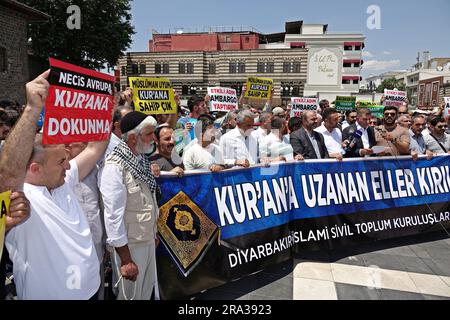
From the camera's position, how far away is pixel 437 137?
19.8 ft

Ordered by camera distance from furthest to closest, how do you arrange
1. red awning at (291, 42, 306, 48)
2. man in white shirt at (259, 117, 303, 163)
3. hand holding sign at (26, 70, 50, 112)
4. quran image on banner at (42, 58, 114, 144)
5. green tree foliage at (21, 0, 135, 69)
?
red awning at (291, 42, 306, 48)
green tree foliage at (21, 0, 135, 69)
man in white shirt at (259, 117, 303, 163)
quran image on banner at (42, 58, 114, 144)
hand holding sign at (26, 70, 50, 112)

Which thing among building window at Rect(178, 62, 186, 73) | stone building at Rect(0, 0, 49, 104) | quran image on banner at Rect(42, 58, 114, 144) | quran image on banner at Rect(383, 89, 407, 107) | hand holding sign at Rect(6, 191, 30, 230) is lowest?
hand holding sign at Rect(6, 191, 30, 230)

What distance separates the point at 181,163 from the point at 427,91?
80.8 m

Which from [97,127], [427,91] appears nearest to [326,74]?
[427,91]

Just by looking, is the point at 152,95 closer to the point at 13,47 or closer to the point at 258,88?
the point at 258,88

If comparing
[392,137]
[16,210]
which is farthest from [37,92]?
[392,137]

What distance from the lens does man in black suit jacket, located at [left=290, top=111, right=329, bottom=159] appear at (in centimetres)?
495

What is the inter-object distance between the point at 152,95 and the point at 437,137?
5226mm

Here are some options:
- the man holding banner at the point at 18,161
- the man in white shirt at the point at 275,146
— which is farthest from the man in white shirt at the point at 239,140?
the man holding banner at the point at 18,161

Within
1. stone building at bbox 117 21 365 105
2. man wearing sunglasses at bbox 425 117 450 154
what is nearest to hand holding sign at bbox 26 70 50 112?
man wearing sunglasses at bbox 425 117 450 154

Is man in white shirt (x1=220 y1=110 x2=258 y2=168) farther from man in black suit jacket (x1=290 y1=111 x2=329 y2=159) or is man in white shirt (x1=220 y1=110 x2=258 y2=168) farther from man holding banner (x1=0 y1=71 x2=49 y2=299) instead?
man holding banner (x1=0 y1=71 x2=49 y2=299)

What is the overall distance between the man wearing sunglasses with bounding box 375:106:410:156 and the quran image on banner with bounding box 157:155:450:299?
355 mm
